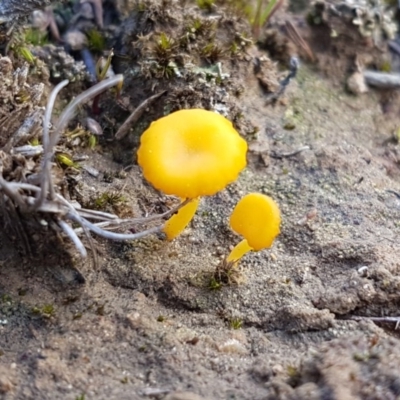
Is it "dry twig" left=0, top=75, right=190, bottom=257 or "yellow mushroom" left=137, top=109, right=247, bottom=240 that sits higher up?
"yellow mushroom" left=137, top=109, right=247, bottom=240

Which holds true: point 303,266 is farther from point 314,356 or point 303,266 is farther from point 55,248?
point 55,248

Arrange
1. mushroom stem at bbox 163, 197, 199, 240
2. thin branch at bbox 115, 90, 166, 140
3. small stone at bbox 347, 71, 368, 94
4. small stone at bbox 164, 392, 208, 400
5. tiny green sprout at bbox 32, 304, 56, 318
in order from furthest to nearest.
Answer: small stone at bbox 347, 71, 368, 94, thin branch at bbox 115, 90, 166, 140, mushroom stem at bbox 163, 197, 199, 240, tiny green sprout at bbox 32, 304, 56, 318, small stone at bbox 164, 392, 208, 400

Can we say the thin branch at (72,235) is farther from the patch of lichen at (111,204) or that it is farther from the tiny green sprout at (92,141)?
the tiny green sprout at (92,141)

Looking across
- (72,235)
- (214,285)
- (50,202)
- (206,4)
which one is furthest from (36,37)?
(214,285)

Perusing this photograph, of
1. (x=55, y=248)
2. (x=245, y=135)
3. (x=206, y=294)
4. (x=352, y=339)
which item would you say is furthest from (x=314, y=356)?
(x=245, y=135)

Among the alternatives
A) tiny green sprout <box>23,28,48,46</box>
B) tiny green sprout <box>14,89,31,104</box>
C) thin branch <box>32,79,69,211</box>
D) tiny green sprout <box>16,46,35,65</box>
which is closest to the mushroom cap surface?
thin branch <box>32,79,69,211</box>

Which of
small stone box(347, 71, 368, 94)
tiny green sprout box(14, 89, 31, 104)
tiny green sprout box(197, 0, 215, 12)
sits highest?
tiny green sprout box(197, 0, 215, 12)

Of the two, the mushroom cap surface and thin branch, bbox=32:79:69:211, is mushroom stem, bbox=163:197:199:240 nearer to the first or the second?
the mushroom cap surface
